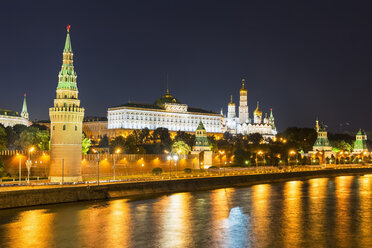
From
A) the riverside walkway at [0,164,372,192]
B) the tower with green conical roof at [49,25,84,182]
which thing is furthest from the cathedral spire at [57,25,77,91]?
the riverside walkway at [0,164,372,192]

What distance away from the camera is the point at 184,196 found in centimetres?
6438

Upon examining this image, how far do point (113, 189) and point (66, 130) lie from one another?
34.1ft

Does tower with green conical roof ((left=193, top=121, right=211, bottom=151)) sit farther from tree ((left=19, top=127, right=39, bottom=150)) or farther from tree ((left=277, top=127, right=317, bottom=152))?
tree ((left=277, top=127, right=317, bottom=152))

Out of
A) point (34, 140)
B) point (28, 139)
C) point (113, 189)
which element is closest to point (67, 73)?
point (113, 189)

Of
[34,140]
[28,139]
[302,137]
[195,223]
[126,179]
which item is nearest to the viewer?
[195,223]

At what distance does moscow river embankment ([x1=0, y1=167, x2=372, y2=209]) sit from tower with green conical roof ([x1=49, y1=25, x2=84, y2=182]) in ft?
23.3

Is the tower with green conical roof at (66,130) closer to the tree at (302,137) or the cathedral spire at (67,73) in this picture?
the cathedral spire at (67,73)

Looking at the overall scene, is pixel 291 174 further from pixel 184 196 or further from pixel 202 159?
pixel 184 196

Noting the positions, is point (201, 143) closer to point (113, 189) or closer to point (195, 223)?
point (113, 189)

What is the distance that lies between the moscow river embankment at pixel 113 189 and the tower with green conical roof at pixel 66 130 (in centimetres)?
710

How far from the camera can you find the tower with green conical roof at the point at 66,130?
6344cm

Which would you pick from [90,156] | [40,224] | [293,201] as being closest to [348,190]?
[293,201]

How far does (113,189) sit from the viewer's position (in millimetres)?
58656

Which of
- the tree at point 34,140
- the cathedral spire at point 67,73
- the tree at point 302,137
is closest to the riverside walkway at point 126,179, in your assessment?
the cathedral spire at point 67,73
